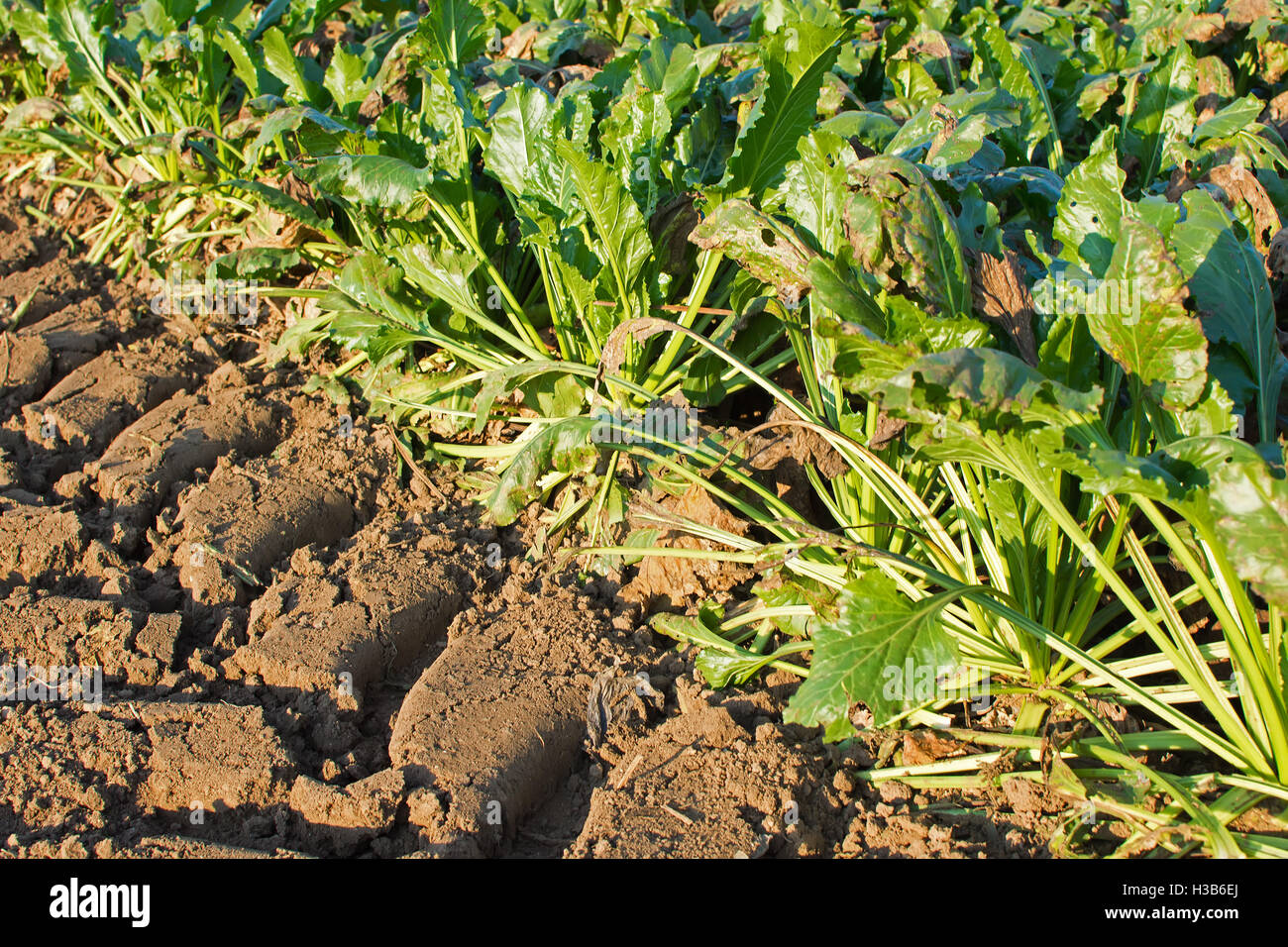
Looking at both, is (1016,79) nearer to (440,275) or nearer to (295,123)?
(440,275)

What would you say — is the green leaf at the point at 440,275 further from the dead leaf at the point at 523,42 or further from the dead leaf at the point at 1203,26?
the dead leaf at the point at 1203,26

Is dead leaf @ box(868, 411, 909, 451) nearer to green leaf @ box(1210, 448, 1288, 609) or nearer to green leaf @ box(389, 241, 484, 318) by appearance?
green leaf @ box(1210, 448, 1288, 609)

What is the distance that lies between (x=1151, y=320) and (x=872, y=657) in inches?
32.3

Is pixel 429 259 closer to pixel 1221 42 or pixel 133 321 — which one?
pixel 133 321

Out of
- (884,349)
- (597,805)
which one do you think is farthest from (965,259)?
(597,805)

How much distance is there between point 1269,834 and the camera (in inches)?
69.0

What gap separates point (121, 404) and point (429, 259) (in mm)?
1234

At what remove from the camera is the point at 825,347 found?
2396 mm

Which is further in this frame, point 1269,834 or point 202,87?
point 202,87

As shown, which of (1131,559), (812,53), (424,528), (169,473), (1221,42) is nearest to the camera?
(1131,559)

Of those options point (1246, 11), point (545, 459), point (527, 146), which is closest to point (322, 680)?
point (545, 459)

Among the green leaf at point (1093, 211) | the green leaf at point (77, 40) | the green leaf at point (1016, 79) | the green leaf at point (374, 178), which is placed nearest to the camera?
the green leaf at point (1093, 211)

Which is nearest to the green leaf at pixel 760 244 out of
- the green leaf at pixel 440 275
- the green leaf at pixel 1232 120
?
the green leaf at pixel 440 275

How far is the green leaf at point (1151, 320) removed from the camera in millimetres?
1807
